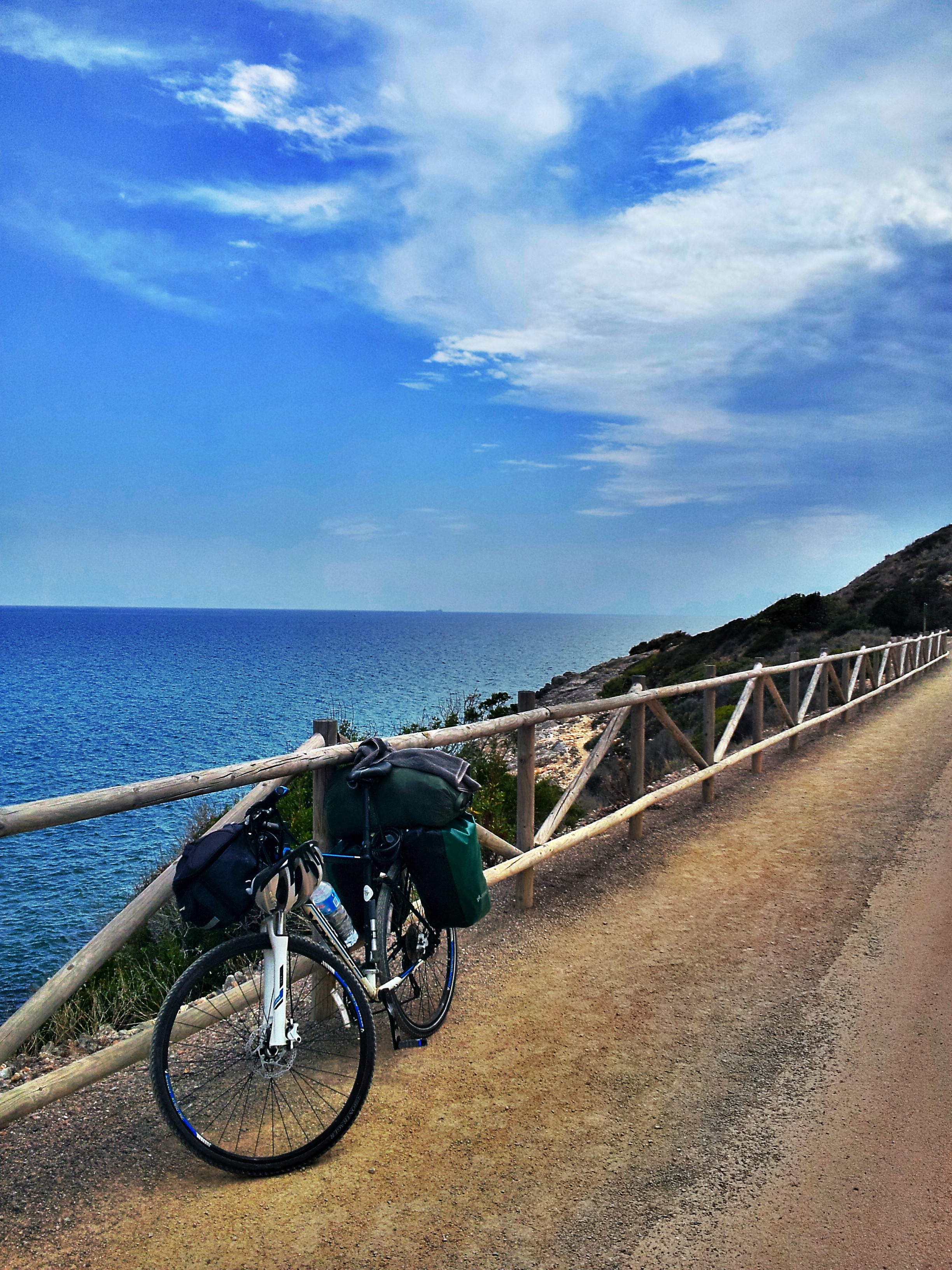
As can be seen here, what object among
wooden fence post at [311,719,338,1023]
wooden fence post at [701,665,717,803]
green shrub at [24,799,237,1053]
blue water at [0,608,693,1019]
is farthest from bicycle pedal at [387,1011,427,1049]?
blue water at [0,608,693,1019]

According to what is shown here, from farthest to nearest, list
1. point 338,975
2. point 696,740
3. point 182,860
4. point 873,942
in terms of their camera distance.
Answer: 1. point 696,740
2. point 873,942
3. point 338,975
4. point 182,860

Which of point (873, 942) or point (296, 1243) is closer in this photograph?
point (296, 1243)

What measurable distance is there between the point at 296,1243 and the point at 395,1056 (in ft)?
3.92

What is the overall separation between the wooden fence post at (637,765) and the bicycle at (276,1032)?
378cm

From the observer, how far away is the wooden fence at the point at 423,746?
9.54ft

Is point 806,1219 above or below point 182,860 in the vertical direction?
below

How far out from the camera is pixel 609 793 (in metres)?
11.3

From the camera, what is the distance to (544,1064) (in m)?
3.69

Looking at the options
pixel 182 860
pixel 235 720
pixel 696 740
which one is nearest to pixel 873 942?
pixel 182 860

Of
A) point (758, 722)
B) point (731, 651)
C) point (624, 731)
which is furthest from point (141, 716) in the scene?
point (758, 722)

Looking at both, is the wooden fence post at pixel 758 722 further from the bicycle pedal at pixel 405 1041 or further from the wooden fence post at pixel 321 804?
the wooden fence post at pixel 321 804

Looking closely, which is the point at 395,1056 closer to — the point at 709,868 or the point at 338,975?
the point at 338,975

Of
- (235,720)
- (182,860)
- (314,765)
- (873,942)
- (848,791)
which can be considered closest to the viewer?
(182,860)

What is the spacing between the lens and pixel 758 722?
410 inches
